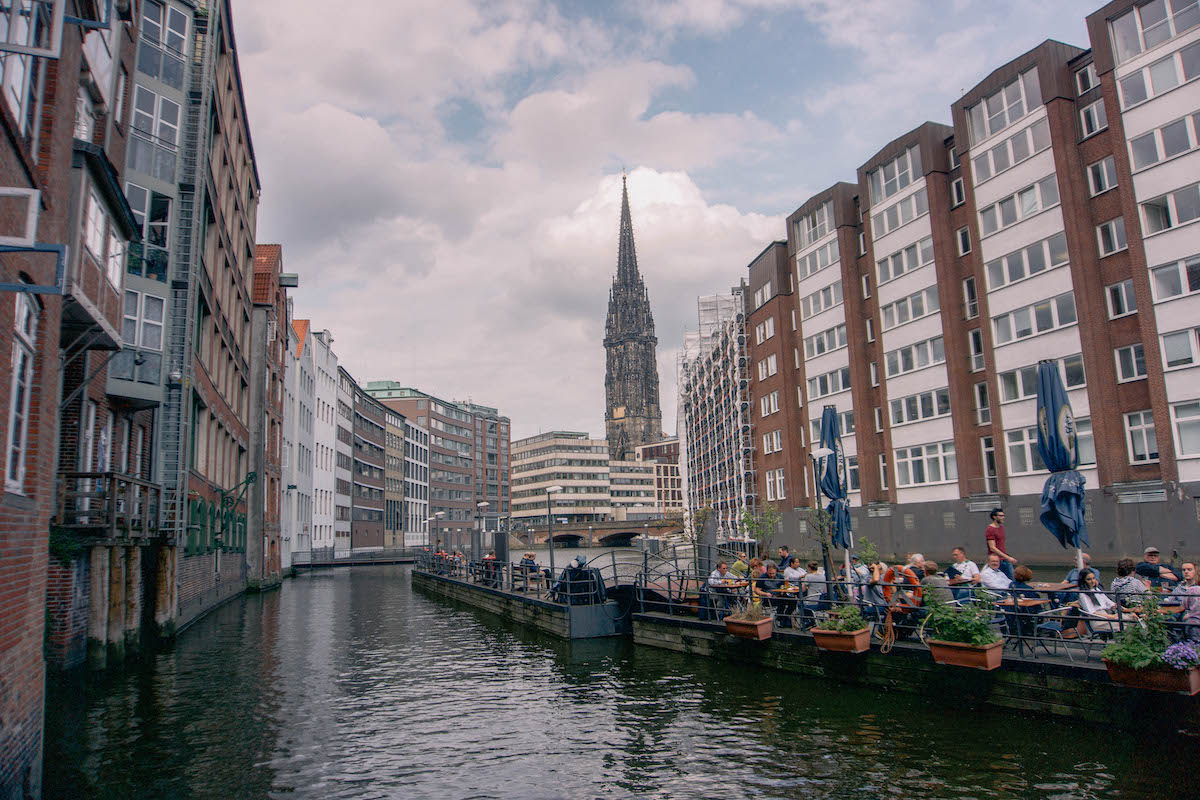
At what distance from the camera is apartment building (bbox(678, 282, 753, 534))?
69688 millimetres

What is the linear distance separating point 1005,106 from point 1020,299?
30.1 feet

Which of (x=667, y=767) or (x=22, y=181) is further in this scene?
(x=667, y=767)

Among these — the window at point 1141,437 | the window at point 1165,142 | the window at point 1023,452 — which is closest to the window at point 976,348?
the window at point 1023,452

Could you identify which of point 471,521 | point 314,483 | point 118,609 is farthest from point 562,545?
point 118,609

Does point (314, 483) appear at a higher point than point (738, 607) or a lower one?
higher

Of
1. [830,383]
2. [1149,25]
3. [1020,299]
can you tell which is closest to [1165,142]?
[1149,25]

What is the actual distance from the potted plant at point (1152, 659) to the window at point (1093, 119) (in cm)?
3052

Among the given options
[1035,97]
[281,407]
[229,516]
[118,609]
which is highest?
[1035,97]

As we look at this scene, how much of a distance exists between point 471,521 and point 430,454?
69.7ft

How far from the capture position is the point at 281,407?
5597 cm

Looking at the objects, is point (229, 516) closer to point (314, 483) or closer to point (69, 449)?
point (69, 449)

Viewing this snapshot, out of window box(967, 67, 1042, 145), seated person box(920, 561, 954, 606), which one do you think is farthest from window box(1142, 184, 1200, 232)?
seated person box(920, 561, 954, 606)

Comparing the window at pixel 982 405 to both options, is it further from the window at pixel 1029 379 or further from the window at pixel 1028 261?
the window at pixel 1028 261

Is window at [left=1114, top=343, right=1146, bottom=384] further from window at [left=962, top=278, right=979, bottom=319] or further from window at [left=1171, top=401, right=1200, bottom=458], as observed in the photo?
window at [left=962, top=278, right=979, bottom=319]
